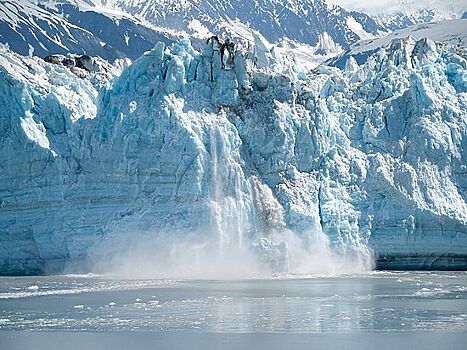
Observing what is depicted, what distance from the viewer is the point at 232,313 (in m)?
20.8

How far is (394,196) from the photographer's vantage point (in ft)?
109

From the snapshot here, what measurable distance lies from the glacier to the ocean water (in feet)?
6.23

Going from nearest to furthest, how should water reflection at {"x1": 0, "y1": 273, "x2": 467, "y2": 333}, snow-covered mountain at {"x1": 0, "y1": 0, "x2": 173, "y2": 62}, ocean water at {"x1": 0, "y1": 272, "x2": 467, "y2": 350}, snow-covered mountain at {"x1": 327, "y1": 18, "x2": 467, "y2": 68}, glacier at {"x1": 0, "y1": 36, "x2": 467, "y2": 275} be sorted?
ocean water at {"x1": 0, "y1": 272, "x2": 467, "y2": 350} → water reflection at {"x1": 0, "y1": 273, "x2": 467, "y2": 333} → glacier at {"x1": 0, "y1": 36, "x2": 467, "y2": 275} → snow-covered mountain at {"x1": 327, "y1": 18, "x2": 467, "y2": 68} → snow-covered mountain at {"x1": 0, "y1": 0, "x2": 173, "y2": 62}

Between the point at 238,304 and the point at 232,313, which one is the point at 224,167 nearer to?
the point at 238,304

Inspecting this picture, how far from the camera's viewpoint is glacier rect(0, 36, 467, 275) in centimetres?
3073

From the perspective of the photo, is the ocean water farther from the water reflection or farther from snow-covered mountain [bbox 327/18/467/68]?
snow-covered mountain [bbox 327/18/467/68]

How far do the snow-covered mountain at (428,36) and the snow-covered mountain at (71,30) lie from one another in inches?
1406

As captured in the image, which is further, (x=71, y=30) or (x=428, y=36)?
(x=71, y=30)

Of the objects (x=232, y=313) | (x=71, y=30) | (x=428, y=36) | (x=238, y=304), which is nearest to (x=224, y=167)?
(x=238, y=304)

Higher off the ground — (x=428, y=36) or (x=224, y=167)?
(x=428, y=36)

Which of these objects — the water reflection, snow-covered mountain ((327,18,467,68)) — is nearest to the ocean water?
the water reflection

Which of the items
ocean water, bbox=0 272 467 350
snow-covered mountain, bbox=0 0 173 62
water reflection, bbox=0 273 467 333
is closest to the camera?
ocean water, bbox=0 272 467 350

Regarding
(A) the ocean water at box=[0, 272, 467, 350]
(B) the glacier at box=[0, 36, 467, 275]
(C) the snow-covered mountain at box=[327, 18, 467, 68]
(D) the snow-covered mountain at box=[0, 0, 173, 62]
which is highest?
(D) the snow-covered mountain at box=[0, 0, 173, 62]

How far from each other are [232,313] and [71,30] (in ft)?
459
